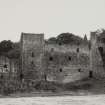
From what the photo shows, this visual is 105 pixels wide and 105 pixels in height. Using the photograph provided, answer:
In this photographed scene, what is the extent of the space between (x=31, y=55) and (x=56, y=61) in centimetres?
446

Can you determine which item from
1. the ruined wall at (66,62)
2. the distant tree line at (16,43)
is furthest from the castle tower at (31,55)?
the distant tree line at (16,43)

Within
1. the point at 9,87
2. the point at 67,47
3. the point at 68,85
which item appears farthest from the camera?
the point at 67,47

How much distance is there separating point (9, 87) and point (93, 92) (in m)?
11.8

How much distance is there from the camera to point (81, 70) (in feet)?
175

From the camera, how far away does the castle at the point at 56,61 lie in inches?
2009

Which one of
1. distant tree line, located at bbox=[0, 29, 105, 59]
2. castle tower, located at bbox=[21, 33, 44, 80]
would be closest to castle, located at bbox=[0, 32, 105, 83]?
castle tower, located at bbox=[21, 33, 44, 80]

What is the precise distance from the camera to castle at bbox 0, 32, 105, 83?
167 ft

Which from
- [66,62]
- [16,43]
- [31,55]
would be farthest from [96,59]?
[16,43]

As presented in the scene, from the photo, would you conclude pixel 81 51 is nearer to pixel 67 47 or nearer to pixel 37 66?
pixel 67 47

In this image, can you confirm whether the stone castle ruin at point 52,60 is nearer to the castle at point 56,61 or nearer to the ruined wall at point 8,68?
the castle at point 56,61

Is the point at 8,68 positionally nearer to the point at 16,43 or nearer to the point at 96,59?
the point at 96,59

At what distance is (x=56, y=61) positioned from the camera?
53000 millimetres

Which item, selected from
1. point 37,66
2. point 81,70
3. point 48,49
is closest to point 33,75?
point 37,66

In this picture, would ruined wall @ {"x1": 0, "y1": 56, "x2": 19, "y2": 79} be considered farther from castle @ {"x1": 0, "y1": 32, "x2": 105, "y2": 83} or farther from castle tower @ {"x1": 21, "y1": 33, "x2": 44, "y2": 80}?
castle tower @ {"x1": 21, "y1": 33, "x2": 44, "y2": 80}
